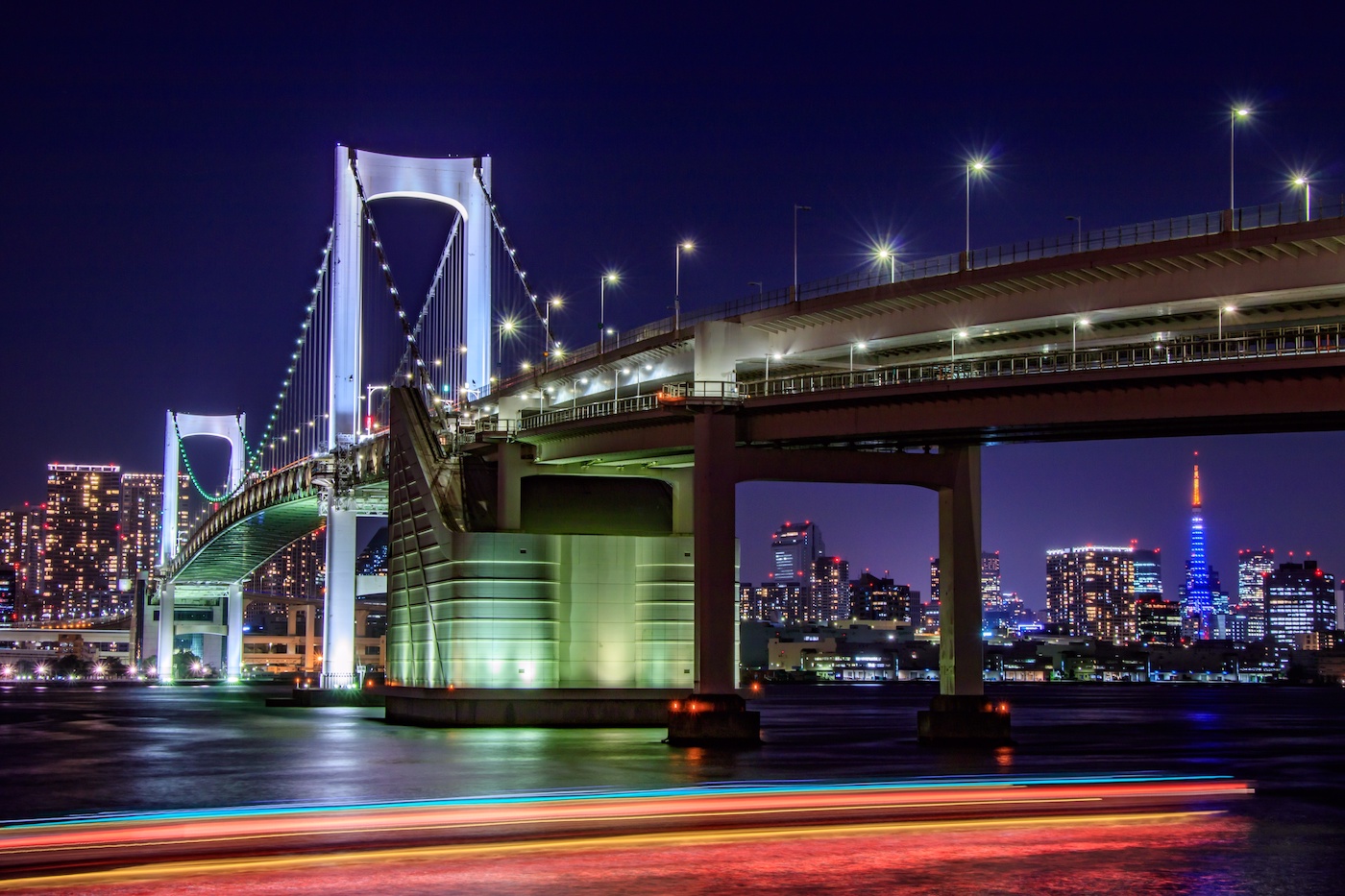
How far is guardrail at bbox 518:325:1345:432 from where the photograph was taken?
40.1m

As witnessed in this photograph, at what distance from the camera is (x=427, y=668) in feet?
226

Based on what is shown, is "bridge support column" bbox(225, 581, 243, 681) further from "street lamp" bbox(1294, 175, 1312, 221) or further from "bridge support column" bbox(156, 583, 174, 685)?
"street lamp" bbox(1294, 175, 1312, 221)

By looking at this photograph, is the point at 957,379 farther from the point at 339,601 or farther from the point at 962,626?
the point at 339,601

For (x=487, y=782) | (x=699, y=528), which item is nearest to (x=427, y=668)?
(x=699, y=528)

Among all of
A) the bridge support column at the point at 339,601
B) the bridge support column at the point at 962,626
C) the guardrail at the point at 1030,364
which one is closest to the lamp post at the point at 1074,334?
the guardrail at the point at 1030,364

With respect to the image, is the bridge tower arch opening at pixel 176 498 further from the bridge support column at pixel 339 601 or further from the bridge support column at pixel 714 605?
the bridge support column at pixel 714 605

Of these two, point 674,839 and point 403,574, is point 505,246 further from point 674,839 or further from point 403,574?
point 674,839

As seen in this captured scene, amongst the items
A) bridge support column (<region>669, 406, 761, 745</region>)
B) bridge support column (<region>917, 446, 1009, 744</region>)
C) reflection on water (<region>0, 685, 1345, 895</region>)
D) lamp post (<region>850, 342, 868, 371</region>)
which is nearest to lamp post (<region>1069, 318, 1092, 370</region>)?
lamp post (<region>850, 342, 868, 371</region>)

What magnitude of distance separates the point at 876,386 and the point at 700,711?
11325 millimetres

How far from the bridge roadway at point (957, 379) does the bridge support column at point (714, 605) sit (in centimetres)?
7

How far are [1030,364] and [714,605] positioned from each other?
12347 millimetres

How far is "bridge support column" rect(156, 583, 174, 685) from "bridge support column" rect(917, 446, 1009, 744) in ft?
392

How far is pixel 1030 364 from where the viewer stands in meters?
50.2

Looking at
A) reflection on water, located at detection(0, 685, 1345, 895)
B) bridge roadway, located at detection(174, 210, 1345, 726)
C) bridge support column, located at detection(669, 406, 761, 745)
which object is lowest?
reflection on water, located at detection(0, 685, 1345, 895)
